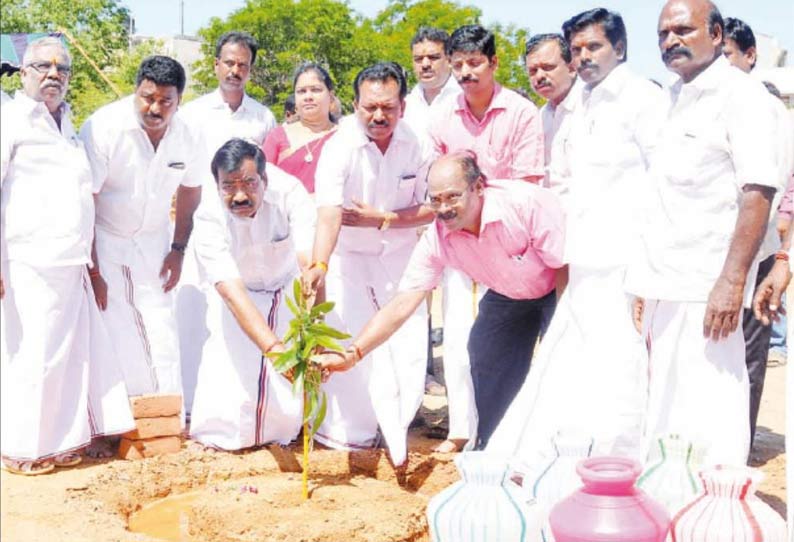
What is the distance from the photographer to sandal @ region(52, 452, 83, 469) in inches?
206

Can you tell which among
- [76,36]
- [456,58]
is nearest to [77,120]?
[456,58]

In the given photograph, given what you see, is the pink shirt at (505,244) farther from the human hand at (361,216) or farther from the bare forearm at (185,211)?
the bare forearm at (185,211)

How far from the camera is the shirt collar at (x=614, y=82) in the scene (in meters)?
5.02

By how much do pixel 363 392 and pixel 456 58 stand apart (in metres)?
1.82

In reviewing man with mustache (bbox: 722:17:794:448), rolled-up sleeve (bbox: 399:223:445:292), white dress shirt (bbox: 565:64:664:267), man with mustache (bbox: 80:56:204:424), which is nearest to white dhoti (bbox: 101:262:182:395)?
man with mustache (bbox: 80:56:204:424)

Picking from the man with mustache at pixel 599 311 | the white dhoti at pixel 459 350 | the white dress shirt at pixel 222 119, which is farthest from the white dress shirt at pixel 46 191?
the man with mustache at pixel 599 311

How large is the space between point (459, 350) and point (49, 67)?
2579mm

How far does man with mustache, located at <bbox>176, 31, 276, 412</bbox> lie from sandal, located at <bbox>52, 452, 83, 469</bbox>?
102 cm

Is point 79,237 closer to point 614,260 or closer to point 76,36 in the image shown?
point 76,36

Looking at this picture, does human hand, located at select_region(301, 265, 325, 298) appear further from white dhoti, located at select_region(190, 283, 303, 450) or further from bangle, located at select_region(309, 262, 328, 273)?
white dhoti, located at select_region(190, 283, 303, 450)

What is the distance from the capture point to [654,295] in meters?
4.25

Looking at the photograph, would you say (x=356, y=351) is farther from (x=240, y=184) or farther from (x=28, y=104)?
(x=28, y=104)

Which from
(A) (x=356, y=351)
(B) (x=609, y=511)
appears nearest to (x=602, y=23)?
(A) (x=356, y=351)

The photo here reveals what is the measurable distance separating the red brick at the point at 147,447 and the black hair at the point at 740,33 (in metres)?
3.70
